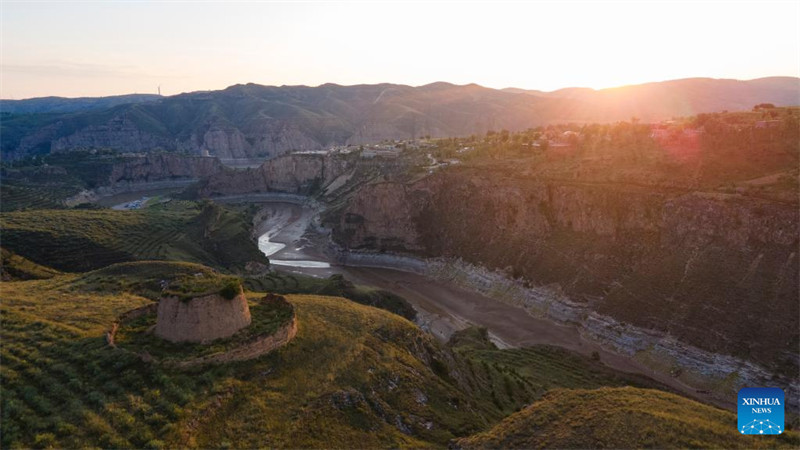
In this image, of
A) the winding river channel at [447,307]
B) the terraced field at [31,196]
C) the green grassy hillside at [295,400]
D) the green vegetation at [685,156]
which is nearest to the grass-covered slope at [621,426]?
the green grassy hillside at [295,400]

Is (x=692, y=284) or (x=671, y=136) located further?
(x=671, y=136)

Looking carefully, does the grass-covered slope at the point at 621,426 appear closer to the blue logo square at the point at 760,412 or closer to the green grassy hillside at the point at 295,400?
the green grassy hillside at the point at 295,400

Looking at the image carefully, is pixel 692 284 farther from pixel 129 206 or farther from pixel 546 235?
pixel 129 206

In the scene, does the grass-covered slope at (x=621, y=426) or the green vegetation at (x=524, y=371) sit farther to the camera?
the green vegetation at (x=524, y=371)

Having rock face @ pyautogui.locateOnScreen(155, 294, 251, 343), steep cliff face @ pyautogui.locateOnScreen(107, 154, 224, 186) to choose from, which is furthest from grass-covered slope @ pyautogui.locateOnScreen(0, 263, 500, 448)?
steep cliff face @ pyautogui.locateOnScreen(107, 154, 224, 186)

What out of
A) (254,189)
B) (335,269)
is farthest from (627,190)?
(254,189)

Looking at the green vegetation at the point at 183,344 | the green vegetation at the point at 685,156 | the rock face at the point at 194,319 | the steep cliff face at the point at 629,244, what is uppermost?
the green vegetation at the point at 685,156
